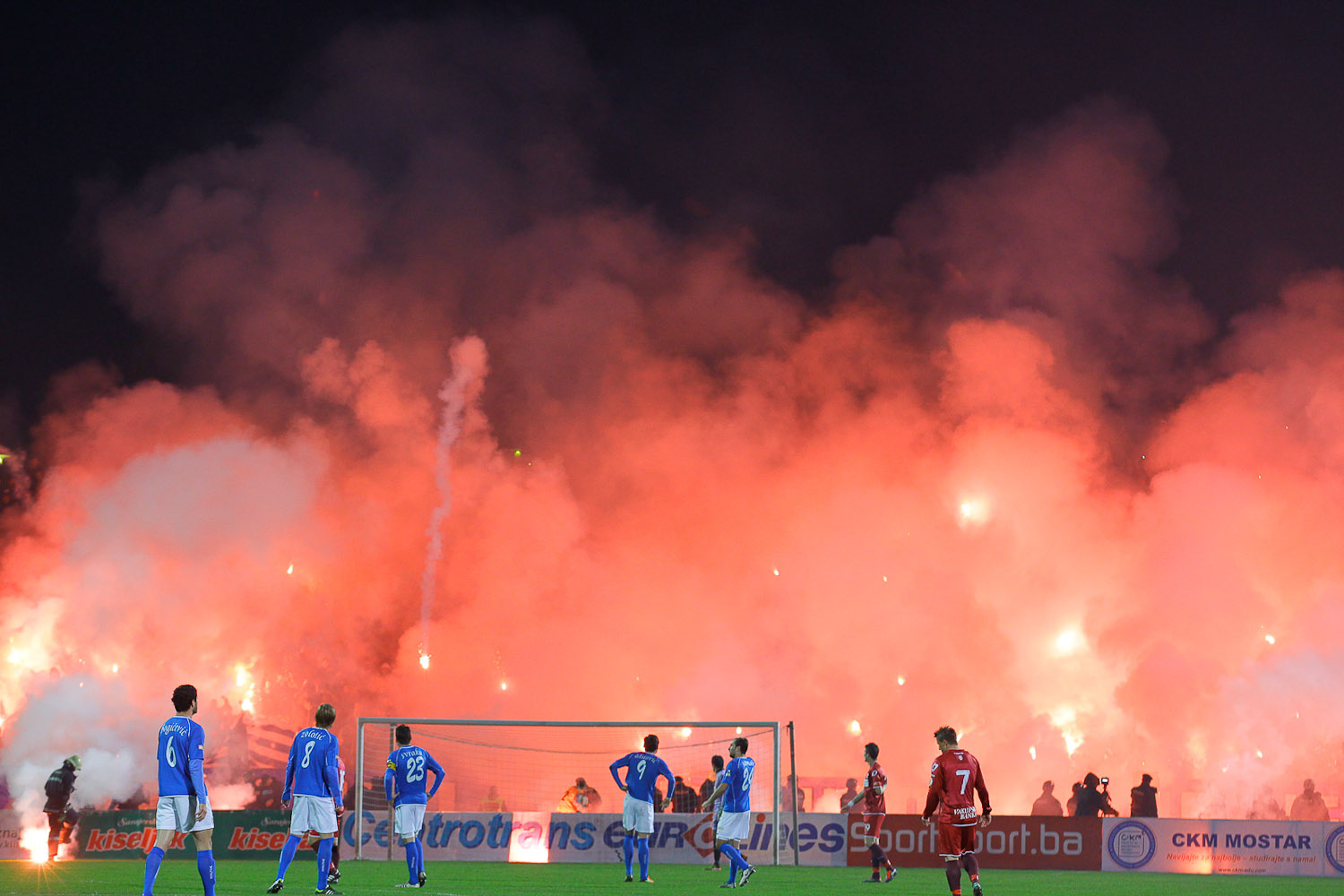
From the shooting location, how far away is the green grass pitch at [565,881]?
1681cm

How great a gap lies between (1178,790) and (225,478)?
3293 cm

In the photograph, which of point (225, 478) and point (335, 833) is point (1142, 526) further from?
point (335, 833)

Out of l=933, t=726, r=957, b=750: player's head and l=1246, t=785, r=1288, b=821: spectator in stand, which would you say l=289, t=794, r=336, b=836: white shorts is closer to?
l=933, t=726, r=957, b=750: player's head

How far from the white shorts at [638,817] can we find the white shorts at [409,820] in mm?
3328

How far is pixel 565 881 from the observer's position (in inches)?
753

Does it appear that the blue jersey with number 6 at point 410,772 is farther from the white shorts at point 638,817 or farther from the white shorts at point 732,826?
the white shorts at point 732,826

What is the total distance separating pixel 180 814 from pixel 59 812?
45.3 ft

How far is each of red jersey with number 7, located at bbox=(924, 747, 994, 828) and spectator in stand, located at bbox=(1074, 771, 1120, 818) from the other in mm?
12689

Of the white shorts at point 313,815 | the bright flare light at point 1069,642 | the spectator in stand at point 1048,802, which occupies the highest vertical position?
the bright flare light at point 1069,642

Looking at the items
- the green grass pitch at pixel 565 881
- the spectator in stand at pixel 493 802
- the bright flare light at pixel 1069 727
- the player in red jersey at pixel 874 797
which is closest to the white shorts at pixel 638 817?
the green grass pitch at pixel 565 881

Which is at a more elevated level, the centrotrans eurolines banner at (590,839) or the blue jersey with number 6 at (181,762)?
the blue jersey with number 6 at (181,762)

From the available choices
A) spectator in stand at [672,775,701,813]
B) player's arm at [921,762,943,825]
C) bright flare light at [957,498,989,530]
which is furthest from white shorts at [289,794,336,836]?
bright flare light at [957,498,989,530]

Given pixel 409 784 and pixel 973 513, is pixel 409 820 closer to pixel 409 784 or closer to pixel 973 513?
pixel 409 784

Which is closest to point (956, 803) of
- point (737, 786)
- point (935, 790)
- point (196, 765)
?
point (935, 790)
